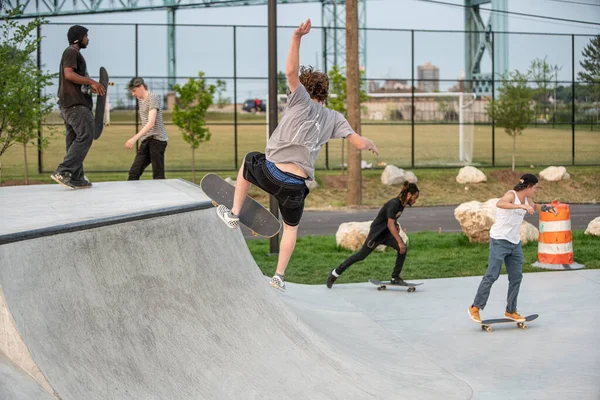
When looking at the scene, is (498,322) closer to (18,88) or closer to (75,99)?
(75,99)

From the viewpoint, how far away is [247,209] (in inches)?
287

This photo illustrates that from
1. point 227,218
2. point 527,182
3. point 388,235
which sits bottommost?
point 388,235

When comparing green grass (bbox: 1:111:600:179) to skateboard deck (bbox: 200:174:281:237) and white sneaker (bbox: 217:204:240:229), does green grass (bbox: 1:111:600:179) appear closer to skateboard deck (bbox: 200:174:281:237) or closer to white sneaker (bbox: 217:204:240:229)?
skateboard deck (bbox: 200:174:281:237)

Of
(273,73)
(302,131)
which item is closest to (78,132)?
(302,131)

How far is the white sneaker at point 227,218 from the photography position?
678cm

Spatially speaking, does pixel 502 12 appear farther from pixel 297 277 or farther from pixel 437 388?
pixel 437 388

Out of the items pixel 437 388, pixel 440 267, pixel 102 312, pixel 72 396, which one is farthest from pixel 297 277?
pixel 72 396

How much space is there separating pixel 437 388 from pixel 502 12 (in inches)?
1666

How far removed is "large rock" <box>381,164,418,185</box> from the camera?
24984 mm

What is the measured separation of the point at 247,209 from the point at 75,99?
8.30ft

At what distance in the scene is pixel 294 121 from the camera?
6.24 meters

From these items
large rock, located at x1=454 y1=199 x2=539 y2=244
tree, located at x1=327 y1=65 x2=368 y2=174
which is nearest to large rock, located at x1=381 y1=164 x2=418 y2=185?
tree, located at x1=327 y1=65 x2=368 y2=174

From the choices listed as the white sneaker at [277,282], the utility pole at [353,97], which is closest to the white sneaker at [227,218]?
the white sneaker at [277,282]

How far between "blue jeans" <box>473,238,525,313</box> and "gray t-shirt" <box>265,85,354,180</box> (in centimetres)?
237
